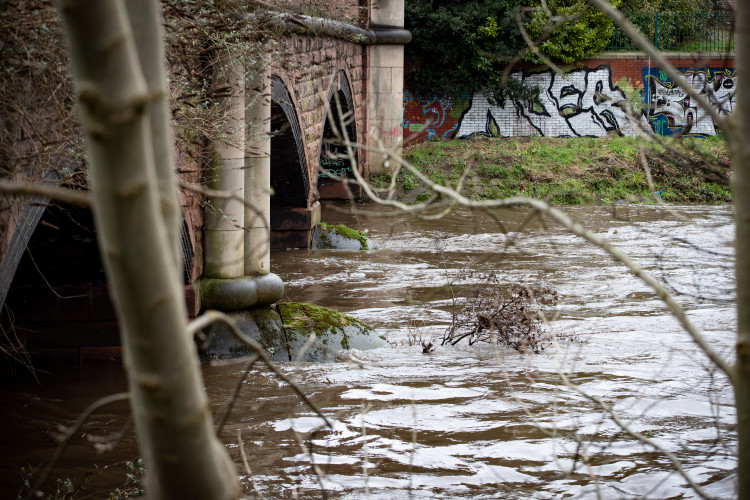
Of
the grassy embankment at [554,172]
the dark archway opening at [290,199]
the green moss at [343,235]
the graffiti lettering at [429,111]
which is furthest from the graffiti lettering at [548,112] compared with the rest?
the dark archway opening at [290,199]

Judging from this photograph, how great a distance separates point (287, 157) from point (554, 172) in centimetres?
942

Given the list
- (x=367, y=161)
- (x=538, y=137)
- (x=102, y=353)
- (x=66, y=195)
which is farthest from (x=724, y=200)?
(x=66, y=195)

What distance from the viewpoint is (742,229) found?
4.77ft

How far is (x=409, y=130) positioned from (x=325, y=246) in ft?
33.6

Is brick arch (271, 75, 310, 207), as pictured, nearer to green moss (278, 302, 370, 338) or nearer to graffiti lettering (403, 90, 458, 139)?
green moss (278, 302, 370, 338)

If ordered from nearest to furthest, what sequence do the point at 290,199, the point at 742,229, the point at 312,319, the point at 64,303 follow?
the point at 742,229, the point at 64,303, the point at 312,319, the point at 290,199

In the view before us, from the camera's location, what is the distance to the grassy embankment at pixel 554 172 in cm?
1875

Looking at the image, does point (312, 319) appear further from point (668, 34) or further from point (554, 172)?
point (668, 34)

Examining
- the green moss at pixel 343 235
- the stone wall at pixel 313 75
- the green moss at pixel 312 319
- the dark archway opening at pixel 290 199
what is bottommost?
the green moss at pixel 312 319

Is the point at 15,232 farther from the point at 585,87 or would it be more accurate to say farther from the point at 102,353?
the point at 585,87

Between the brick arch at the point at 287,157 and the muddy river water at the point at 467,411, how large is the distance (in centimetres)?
250

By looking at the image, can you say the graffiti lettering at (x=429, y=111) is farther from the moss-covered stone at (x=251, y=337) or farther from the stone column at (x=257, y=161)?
the moss-covered stone at (x=251, y=337)

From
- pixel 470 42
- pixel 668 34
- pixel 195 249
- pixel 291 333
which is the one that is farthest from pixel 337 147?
pixel 668 34

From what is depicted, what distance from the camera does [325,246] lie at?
44.9 ft
